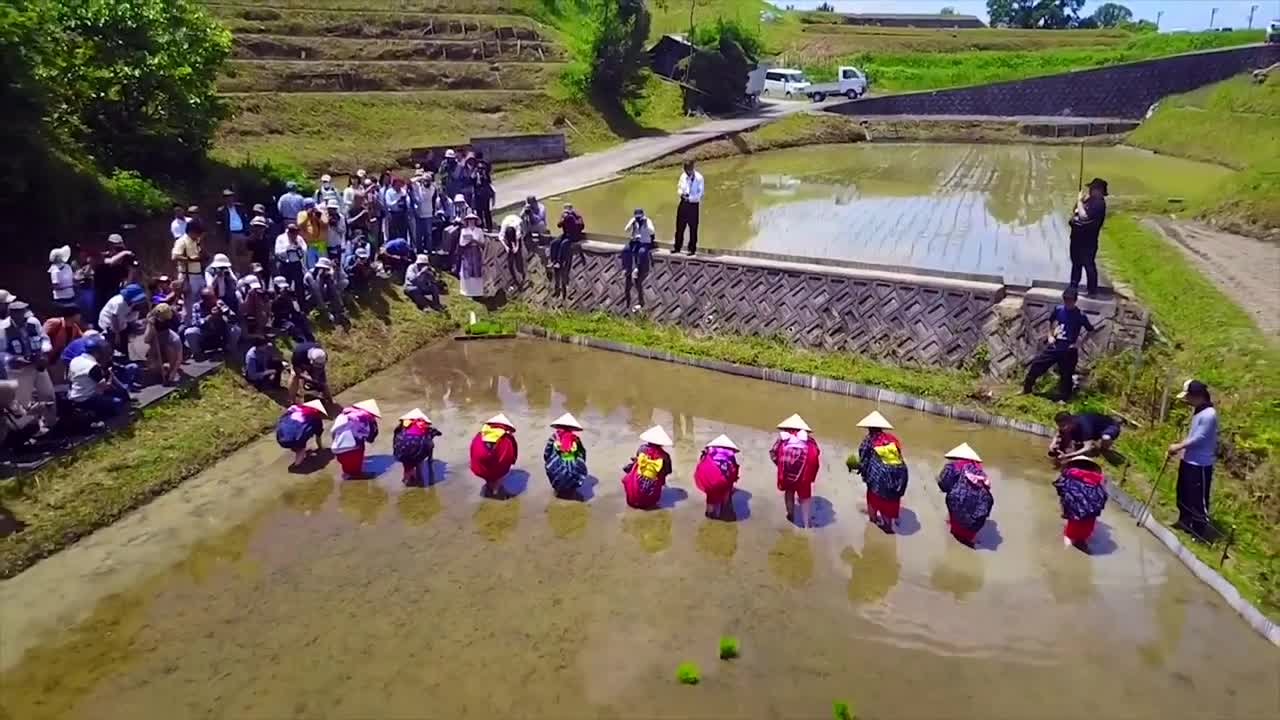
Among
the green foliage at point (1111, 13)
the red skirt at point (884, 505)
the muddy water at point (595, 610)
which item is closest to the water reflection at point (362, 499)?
the muddy water at point (595, 610)

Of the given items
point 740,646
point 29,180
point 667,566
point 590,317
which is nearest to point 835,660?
point 740,646

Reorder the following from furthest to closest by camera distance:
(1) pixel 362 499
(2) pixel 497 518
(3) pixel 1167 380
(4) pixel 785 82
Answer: (4) pixel 785 82
(3) pixel 1167 380
(1) pixel 362 499
(2) pixel 497 518

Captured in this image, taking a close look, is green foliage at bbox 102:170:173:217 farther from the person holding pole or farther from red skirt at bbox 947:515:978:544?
the person holding pole

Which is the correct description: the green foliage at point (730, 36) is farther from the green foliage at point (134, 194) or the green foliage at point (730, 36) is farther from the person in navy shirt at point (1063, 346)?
the person in navy shirt at point (1063, 346)

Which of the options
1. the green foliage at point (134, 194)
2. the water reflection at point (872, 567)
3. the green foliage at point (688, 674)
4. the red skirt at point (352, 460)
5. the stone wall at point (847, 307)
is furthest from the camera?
the green foliage at point (134, 194)

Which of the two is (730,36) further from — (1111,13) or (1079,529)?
(1111,13)

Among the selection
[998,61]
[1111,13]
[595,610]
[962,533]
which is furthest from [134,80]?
[1111,13]
